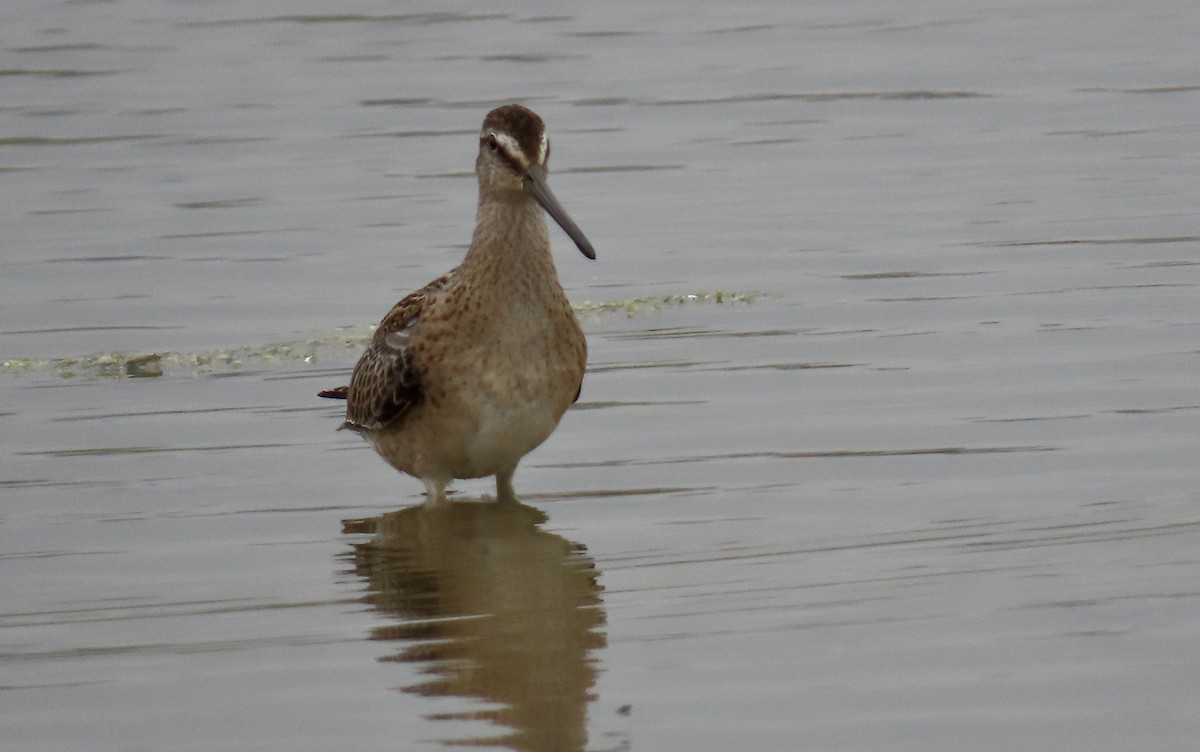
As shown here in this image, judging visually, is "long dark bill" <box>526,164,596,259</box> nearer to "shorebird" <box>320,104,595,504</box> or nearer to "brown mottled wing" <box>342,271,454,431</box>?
"shorebird" <box>320,104,595,504</box>

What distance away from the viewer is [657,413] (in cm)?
796

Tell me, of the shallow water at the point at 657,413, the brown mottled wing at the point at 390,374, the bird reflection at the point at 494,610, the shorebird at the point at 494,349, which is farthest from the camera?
the brown mottled wing at the point at 390,374

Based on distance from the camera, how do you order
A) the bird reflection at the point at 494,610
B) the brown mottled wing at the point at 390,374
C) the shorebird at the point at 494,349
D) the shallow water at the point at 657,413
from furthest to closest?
the brown mottled wing at the point at 390,374
the shorebird at the point at 494,349
the shallow water at the point at 657,413
the bird reflection at the point at 494,610

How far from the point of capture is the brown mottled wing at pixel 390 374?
7.08 m

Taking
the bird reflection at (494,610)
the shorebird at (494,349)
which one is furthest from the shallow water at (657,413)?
the shorebird at (494,349)

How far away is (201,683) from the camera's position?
523 centimetres

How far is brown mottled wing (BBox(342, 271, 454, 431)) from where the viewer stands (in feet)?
23.2

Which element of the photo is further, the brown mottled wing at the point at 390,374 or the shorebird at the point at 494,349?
the brown mottled wing at the point at 390,374

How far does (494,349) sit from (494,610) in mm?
1252

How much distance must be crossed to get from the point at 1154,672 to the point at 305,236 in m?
6.97

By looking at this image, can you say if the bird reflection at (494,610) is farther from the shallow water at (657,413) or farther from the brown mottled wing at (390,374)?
the brown mottled wing at (390,374)

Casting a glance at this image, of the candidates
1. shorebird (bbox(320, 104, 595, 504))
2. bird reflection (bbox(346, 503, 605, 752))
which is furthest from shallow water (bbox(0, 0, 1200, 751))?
shorebird (bbox(320, 104, 595, 504))

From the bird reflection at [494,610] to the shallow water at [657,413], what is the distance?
2 cm

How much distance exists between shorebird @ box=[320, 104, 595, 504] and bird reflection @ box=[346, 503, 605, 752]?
0.23 metres
